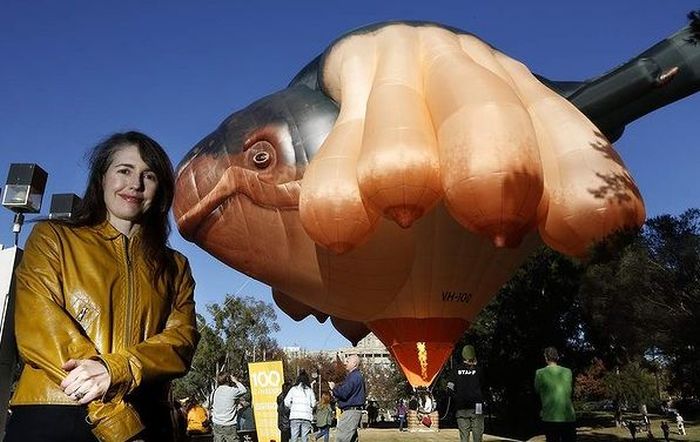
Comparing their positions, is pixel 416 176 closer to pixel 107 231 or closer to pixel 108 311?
pixel 107 231

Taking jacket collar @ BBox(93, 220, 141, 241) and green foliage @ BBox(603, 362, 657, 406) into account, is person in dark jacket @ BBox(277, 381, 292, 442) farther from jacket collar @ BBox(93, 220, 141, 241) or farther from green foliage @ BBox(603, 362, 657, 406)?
green foliage @ BBox(603, 362, 657, 406)

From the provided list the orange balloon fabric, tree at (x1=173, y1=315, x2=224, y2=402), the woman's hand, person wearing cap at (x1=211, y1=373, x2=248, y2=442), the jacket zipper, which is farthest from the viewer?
tree at (x1=173, y1=315, x2=224, y2=402)

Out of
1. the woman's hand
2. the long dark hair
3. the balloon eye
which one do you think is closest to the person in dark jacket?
the balloon eye

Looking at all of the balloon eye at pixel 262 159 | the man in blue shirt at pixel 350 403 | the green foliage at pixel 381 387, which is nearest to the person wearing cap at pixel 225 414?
the man in blue shirt at pixel 350 403

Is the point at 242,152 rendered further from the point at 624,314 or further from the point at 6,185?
the point at 624,314

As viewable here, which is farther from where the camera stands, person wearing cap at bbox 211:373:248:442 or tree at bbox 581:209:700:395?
tree at bbox 581:209:700:395

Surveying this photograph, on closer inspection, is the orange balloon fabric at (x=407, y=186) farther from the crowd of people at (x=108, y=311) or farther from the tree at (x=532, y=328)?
the tree at (x=532, y=328)

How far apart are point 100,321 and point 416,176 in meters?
4.12

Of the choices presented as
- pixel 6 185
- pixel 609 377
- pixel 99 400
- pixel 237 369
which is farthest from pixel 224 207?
pixel 237 369

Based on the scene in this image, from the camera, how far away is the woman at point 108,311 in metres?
1.67

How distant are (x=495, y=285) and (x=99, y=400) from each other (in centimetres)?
742

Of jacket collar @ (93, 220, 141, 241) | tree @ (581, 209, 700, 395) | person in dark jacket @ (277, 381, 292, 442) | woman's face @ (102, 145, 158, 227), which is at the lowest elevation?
person in dark jacket @ (277, 381, 292, 442)

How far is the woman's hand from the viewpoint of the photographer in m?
1.60

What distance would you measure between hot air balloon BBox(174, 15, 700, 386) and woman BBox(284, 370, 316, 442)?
6.55 ft
